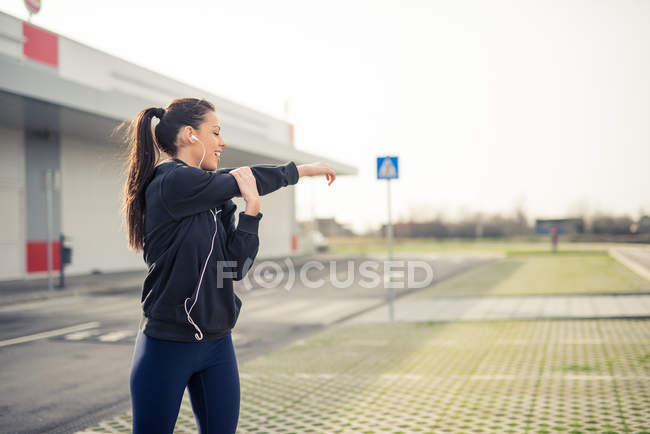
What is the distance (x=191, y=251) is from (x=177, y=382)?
45cm

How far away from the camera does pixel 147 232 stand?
2.17 meters

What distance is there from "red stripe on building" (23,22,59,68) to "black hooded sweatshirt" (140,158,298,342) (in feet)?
66.6

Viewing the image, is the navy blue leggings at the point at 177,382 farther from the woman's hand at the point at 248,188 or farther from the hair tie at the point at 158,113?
the hair tie at the point at 158,113

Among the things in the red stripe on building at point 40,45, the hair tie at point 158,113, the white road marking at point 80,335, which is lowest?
the white road marking at point 80,335

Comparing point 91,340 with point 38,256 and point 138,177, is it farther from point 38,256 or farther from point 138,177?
point 38,256

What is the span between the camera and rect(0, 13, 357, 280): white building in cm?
1711

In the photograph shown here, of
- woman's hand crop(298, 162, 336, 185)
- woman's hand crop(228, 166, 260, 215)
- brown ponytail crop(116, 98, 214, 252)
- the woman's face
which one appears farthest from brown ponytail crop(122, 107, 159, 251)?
woman's hand crop(298, 162, 336, 185)

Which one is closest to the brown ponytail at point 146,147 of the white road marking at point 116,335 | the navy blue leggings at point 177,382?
the navy blue leggings at point 177,382

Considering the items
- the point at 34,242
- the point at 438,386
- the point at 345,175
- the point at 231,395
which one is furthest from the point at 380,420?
the point at 345,175

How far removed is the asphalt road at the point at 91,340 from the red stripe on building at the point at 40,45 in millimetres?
8849

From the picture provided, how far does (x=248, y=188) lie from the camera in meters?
→ 2.16

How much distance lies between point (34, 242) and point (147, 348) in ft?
65.9

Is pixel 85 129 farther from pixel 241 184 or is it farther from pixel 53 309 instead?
pixel 241 184

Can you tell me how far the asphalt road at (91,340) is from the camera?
207 inches
